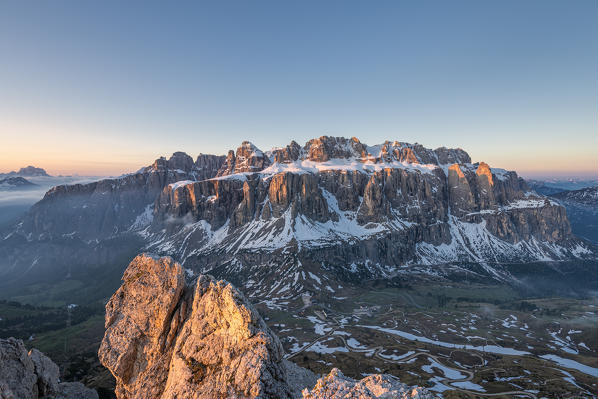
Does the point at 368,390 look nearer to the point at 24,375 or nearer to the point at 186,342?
the point at 186,342

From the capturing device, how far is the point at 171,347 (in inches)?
1116

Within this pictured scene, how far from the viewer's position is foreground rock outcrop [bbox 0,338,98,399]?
A: 83.9ft

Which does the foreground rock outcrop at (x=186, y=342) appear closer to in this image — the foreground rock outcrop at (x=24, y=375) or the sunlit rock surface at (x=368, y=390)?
the sunlit rock surface at (x=368, y=390)

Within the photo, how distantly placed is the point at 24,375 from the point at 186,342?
17.0 m

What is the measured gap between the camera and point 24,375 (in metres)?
27.7

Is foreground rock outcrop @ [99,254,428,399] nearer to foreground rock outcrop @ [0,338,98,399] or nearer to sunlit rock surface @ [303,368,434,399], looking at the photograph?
sunlit rock surface @ [303,368,434,399]

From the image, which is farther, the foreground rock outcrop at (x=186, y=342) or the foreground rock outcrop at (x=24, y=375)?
the foreground rock outcrop at (x=24, y=375)

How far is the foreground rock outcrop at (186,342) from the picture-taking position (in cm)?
2166

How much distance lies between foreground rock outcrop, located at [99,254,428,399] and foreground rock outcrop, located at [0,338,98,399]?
7.02m

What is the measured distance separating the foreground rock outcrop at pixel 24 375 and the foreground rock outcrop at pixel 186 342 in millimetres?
7016

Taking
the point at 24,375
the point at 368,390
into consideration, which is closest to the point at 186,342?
the point at 24,375

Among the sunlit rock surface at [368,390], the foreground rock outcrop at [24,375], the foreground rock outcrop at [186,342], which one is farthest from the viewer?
the foreground rock outcrop at [24,375]

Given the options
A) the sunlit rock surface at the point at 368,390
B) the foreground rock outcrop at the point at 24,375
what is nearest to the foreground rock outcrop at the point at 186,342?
A: the sunlit rock surface at the point at 368,390

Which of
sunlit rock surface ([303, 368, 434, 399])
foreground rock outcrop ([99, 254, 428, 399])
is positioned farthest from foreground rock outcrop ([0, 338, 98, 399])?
sunlit rock surface ([303, 368, 434, 399])
